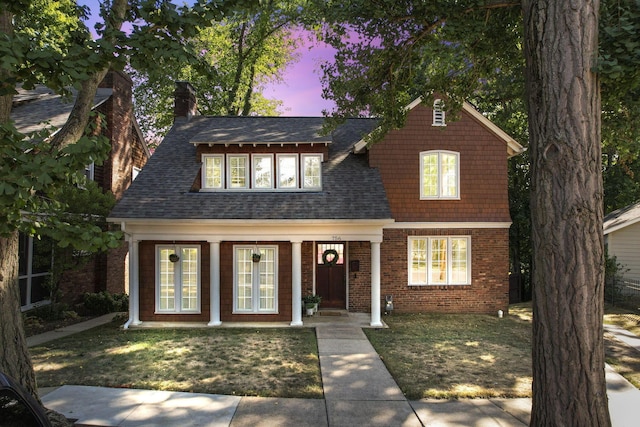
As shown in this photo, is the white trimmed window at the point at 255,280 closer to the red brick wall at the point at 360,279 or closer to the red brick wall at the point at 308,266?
the red brick wall at the point at 308,266

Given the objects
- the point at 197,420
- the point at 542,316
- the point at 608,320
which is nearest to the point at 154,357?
the point at 197,420

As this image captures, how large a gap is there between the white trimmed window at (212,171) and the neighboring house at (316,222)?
0.15 ft

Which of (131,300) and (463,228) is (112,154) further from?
(463,228)

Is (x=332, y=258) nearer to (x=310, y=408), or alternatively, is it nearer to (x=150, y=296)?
(x=150, y=296)

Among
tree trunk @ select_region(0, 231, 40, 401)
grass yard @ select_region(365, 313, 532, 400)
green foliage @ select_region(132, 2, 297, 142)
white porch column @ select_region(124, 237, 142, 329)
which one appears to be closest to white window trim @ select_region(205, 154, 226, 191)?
white porch column @ select_region(124, 237, 142, 329)

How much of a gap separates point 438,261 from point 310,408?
29.5 feet

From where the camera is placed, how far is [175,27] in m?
5.12

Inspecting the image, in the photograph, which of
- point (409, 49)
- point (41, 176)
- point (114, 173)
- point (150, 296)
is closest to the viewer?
point (41, 176)

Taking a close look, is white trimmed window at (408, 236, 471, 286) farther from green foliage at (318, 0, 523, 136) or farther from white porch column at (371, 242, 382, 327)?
green foliage at (318, 0, 523, 136)

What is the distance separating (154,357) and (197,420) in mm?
3549

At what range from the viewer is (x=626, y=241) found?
18.7m

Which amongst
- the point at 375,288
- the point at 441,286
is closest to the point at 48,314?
the point at 375,288

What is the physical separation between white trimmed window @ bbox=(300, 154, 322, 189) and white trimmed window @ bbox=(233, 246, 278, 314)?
2.48 m

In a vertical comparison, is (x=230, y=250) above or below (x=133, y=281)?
above
